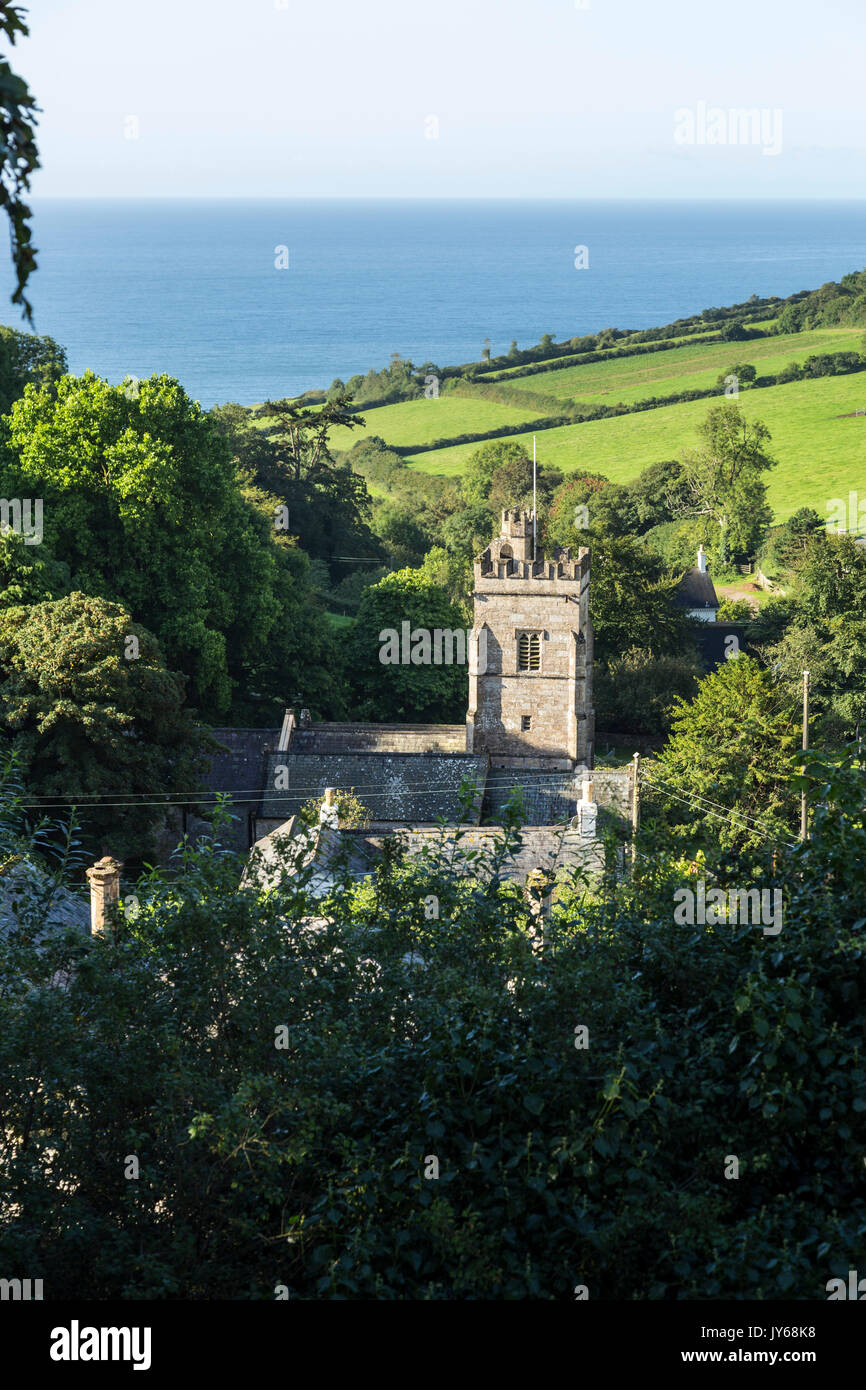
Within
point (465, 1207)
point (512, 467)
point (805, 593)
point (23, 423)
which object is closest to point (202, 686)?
point (23, 423)

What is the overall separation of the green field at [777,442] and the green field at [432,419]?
6533 millimetres

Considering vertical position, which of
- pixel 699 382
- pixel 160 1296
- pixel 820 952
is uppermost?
pixel 699 382

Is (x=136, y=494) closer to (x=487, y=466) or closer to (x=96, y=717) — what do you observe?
(x=96, y=717)

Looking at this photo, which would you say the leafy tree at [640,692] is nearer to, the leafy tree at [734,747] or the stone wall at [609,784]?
the leafy tree at [734,747]

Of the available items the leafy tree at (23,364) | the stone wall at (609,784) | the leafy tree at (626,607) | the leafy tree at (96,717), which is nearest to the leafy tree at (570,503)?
the leafy tree at (626,607)

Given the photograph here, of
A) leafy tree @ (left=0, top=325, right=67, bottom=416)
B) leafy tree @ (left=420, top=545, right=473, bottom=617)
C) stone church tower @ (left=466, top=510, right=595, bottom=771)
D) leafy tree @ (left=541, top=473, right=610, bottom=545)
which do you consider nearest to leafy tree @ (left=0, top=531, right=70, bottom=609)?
leafy tree @ (left=0, top=325, right=67, bottom=416)

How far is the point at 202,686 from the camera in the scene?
46.7m

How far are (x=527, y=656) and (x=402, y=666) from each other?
30.2 ft

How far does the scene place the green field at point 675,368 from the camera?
140125 millimetres

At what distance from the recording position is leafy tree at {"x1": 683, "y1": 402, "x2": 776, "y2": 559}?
98.6m

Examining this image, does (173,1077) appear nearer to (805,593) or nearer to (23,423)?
(23,423)

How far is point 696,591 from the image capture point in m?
82.4

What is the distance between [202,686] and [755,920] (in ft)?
112

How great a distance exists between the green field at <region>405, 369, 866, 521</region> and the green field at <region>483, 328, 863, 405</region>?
27.5 ft
